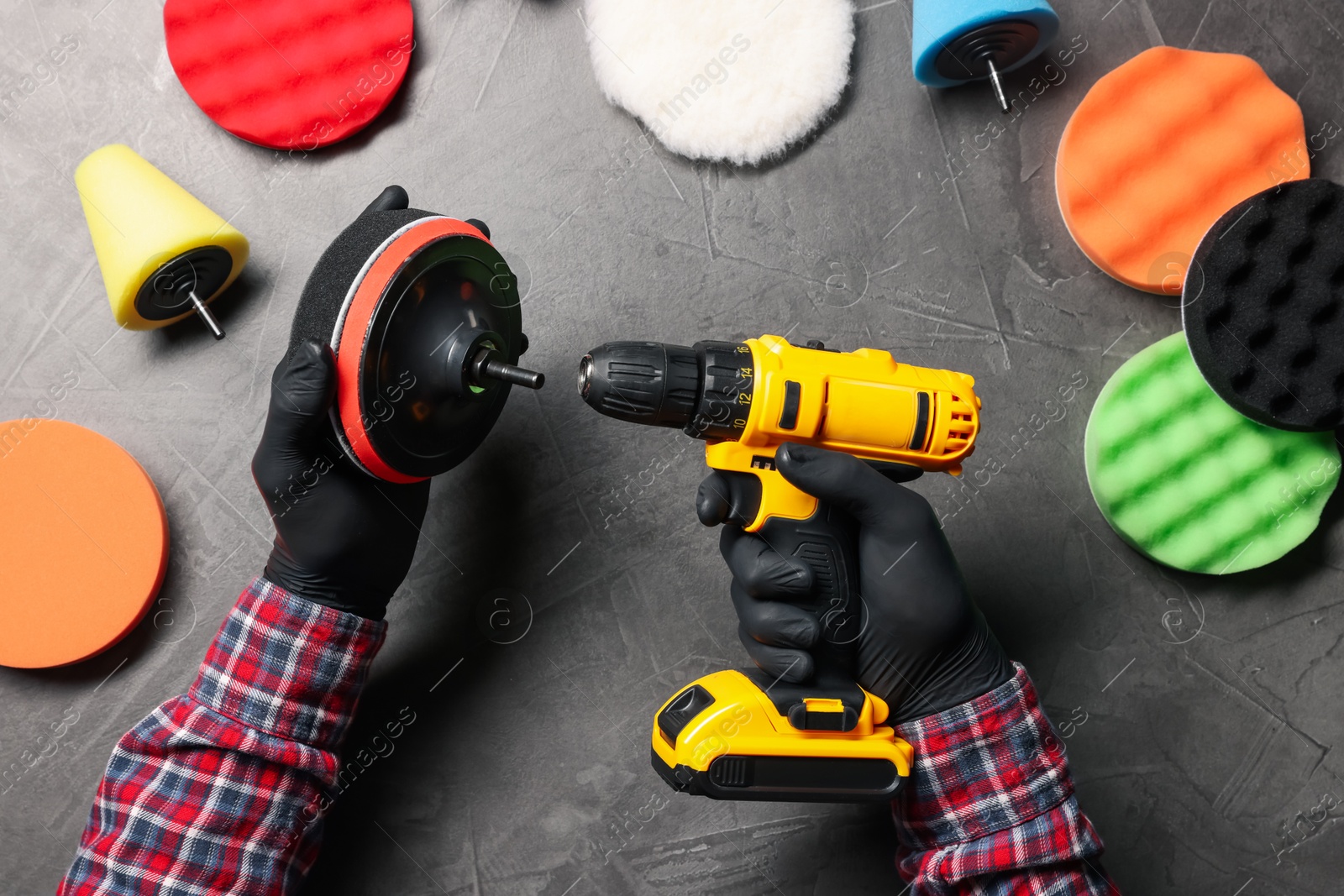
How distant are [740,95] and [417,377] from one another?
697mm

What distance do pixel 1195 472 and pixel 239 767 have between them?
1430 mm

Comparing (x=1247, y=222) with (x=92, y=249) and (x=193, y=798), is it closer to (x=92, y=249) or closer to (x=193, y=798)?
(x=193, y=798)

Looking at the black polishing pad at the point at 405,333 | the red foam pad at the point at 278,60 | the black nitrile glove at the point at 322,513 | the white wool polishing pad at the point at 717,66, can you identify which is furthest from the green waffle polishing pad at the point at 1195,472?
the red foam pad at the point at 278,60

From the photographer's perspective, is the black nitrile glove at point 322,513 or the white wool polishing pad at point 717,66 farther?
the white wool polishing pad at point 717,66

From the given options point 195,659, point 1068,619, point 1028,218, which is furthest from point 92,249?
point 1068,619

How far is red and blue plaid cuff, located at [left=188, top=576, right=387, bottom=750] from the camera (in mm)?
1109

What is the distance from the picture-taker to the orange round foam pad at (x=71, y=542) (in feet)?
4.26

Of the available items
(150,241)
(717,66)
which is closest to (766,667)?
(717,66)

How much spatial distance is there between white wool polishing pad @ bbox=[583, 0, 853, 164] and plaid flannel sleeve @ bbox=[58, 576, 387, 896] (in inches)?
35.0

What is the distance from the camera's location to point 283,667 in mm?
1119

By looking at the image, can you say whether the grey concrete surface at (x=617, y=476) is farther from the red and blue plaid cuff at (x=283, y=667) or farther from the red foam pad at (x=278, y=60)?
the red and blue plaid cuff at (x=283, y=667)

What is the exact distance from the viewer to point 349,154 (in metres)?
1.40

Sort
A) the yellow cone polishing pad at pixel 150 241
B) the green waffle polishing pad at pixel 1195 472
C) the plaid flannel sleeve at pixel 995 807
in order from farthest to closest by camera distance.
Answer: the green waffle polishing pad at pixel 1195 472
the yellow cone polishing pad at pixel 150 241
the plaid flannel sleeve at pixel 995 807

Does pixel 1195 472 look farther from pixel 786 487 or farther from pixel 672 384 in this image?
pixel 672 384
